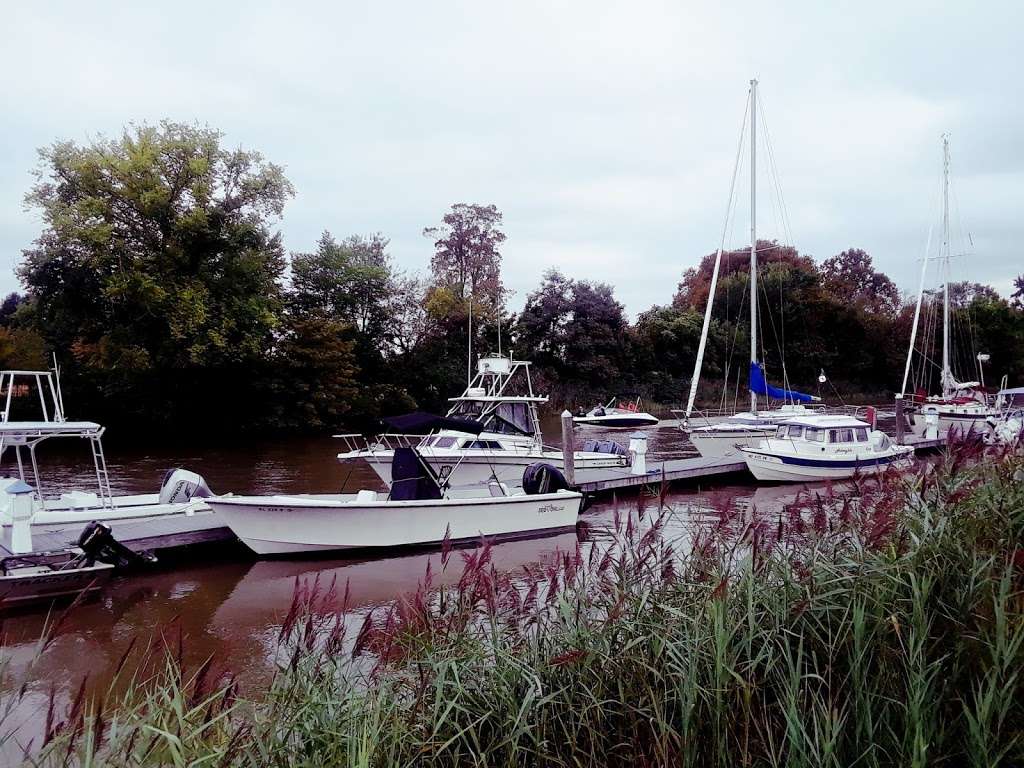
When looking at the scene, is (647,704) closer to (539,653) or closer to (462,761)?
(539,653)

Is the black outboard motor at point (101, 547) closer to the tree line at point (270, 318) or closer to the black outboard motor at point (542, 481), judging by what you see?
the black outboard motor at point (542, 481)

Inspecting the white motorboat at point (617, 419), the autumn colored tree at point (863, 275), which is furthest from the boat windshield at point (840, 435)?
the autumn colored tree at point (863, 275)

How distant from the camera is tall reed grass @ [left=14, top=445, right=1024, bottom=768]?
3.09 m

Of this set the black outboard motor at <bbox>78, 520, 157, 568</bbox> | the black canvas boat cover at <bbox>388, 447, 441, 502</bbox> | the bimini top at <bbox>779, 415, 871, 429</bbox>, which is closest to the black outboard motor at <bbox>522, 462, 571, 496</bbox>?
the black canvas boat cover at <bbox>388, 447, 441, 502</bbox>

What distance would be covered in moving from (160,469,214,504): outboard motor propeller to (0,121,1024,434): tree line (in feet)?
53.2

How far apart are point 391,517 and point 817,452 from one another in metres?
11.6

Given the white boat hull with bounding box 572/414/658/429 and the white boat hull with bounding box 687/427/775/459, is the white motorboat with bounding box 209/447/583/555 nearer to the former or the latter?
the white boat hull with bounding box 687/427/775/459

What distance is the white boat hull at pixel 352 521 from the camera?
11.5 meters

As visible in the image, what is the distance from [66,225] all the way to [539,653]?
29391mm

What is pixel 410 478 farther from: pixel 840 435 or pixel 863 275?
pixel 863 275

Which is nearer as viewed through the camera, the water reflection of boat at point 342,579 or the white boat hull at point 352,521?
the water reflection of boat at point 342,579

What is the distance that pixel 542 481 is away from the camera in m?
13.8

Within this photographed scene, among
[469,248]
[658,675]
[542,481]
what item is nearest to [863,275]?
[469,248]

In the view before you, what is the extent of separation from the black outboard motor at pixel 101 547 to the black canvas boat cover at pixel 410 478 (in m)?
4.08
